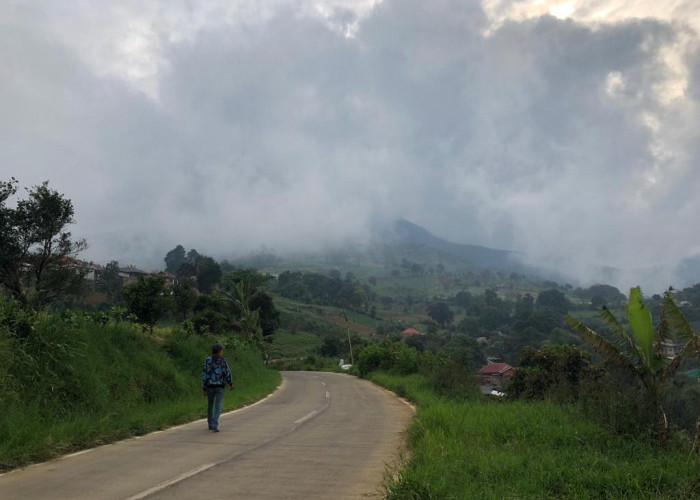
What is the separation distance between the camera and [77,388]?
34.7 ft

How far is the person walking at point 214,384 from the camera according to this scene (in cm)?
1044

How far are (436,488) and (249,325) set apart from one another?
38.5 metres

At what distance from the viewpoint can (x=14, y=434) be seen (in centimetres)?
766

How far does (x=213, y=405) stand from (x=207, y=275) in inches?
2699

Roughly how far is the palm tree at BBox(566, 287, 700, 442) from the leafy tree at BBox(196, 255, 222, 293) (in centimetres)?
7144

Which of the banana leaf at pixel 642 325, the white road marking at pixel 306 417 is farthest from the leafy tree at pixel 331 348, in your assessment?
the banana leaf at pixel 642 325

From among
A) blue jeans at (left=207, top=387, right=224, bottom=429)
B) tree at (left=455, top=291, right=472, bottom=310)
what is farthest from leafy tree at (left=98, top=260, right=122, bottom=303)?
tree at (left=455, top=291, right=472, bottom=310)

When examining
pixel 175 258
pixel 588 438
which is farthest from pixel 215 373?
pixel 175 258

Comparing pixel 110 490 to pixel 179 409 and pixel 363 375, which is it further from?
pixel 363 375

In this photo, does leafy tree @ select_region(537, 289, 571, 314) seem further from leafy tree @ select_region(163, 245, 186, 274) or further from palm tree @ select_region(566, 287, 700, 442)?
palm tree @ select_region(566, 287, 700, 442)

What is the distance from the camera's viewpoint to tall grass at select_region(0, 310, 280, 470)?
320 inches

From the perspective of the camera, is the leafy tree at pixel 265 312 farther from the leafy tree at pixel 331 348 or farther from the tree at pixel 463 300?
the tree at pixel 463 300

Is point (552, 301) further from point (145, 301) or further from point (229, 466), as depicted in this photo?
point (229, 466)

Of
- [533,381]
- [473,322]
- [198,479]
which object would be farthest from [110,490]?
[473,322]
